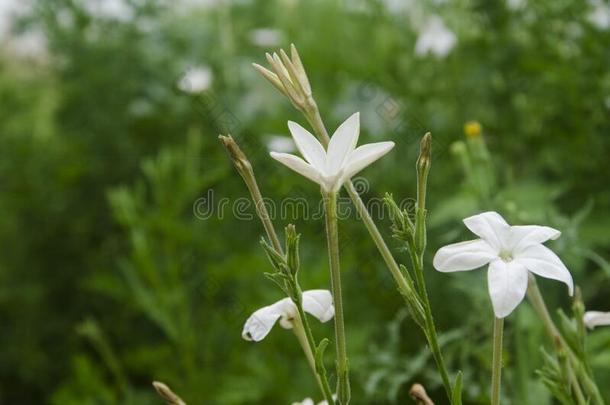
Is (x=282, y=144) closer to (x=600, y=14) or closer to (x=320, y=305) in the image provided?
(x=600, y=14)

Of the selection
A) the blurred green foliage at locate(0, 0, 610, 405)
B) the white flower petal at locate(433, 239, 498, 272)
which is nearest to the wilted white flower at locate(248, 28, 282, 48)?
the blurred green foliage at locate(0, 0, 610, 405)

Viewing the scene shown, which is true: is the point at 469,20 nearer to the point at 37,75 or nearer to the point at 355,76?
the point at 355,76

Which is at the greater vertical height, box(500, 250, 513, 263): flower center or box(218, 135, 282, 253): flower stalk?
box(218, 135, 282, 253): flower stalk

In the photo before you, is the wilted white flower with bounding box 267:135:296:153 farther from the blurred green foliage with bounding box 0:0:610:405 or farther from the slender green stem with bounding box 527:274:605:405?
the slender green stem with bounding box 527:274:605:405

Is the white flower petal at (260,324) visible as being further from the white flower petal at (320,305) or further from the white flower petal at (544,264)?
the white flower petal at (544,264)

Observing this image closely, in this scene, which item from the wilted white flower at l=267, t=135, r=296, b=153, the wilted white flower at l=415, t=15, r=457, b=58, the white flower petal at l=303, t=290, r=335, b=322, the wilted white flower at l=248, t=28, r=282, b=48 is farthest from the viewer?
the wilted white flower at l=248, t=28, r=282, b=48

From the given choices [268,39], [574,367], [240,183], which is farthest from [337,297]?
[268,39]
